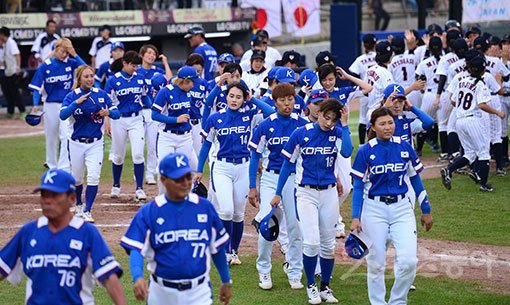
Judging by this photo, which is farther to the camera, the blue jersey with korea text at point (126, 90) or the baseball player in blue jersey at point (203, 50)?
the baseball player in blue jersey at point (203, 50)

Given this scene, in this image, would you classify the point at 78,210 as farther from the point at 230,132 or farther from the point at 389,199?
the point at 389,199

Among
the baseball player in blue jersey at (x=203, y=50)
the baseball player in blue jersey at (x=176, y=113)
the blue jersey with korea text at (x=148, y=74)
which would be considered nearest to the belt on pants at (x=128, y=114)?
the blue jersey with korea text at (x=148, y=74)

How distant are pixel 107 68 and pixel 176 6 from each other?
1080cm

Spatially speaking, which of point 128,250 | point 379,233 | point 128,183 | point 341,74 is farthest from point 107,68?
point 128,250

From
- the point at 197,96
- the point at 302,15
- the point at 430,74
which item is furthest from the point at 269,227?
the point at 302,15

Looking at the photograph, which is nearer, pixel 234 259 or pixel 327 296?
pixel 327 296

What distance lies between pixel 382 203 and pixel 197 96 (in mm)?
4677

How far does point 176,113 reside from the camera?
12.2m

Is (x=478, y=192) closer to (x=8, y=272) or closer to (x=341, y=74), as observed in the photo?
(x=341, y=74)

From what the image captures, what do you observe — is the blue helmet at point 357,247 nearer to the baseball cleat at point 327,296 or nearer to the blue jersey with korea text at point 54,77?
the baseball cleat at point 327,296

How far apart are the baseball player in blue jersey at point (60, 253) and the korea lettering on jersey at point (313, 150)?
10.2 feet

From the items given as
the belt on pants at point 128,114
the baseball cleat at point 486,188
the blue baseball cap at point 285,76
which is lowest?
the baseball cleat at point 486,188

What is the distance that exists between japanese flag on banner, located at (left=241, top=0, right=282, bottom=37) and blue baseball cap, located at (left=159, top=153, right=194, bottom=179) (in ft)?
64.4

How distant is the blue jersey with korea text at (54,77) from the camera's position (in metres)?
14.8
